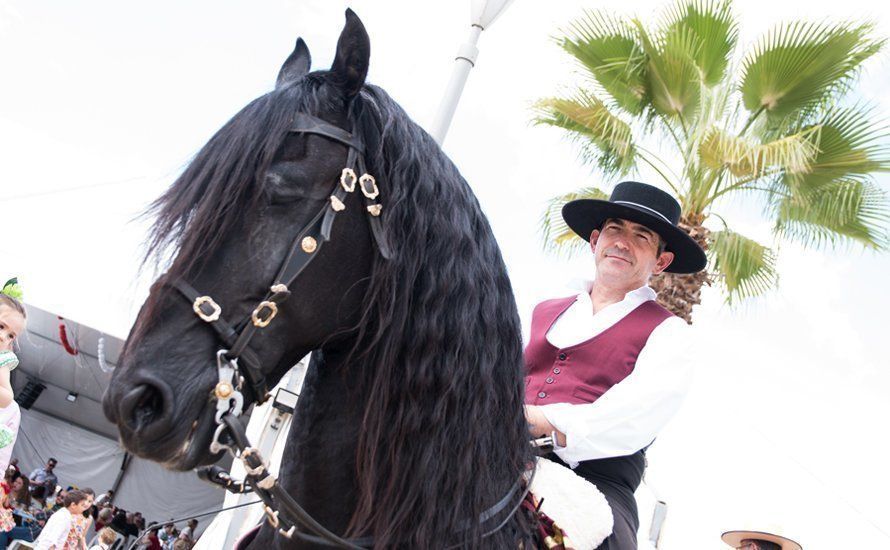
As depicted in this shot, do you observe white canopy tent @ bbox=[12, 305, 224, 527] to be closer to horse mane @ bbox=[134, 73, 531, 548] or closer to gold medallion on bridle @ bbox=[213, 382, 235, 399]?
horse mane @ bbox=[134, 73, 531, 548]

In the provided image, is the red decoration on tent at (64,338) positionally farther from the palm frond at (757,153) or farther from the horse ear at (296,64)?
the horse ear at (296,64)

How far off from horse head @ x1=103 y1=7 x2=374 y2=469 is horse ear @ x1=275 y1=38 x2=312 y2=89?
1.00 feet

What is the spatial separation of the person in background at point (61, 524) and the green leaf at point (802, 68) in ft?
28.5

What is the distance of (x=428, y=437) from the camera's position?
172 centimetres

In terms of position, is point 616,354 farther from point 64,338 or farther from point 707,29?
point 64,338

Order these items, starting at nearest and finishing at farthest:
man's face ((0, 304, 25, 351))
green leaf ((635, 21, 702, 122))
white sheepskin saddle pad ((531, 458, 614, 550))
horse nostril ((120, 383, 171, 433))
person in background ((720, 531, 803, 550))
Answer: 1. horse nostril ((120, 383, 171, 433))
2. white sheepskin saddle pad ((531, 458, 614, 550))
3. man's face ((0, 304, 25, 351))
4. person in background ((720, 531, 803, 550))
5. green leaf ((635, 21, 702, 122))

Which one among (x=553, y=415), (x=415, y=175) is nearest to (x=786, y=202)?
(x=553, y=415)

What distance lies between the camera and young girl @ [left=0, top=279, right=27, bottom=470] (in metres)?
4.14

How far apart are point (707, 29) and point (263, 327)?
7.16m

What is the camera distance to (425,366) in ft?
5.60

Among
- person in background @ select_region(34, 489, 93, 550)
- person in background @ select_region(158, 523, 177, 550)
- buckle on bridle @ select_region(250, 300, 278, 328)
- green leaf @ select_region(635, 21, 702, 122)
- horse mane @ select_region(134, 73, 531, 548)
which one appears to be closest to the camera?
buckle on bridle @ select_region(250, 300, 278, 328)

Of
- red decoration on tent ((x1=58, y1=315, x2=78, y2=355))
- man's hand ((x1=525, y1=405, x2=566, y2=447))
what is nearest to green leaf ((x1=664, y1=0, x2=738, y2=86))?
man's hand ((x1=525, y1=405, x2=566, y2=447))

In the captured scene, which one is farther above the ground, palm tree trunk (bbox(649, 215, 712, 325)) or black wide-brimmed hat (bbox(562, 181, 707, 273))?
black wide-brimmed hat (bbox(562, 181, 707, 273))

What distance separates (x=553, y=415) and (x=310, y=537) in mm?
836
